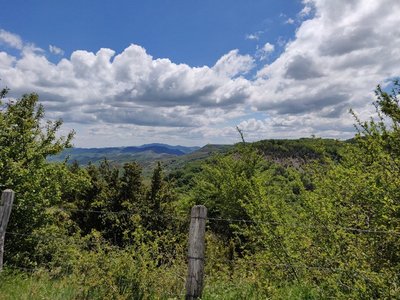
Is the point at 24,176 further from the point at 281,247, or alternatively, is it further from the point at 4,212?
the point at 281,247

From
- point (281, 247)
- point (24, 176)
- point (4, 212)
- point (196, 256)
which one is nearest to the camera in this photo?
point (196, 256)

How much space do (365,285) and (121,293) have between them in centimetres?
390

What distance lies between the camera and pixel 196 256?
5801mm

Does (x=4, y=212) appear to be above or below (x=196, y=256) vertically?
above

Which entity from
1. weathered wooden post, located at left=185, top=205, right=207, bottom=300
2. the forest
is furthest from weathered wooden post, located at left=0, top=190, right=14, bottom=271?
weathered wooden post, located at left=185, top=205, right=207, bottom=300

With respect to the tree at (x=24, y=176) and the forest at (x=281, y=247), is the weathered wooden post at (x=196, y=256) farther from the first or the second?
the tree at (x=24, y=176)

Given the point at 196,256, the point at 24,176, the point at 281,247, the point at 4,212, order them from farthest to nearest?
the point at 24,176, the point at 281,247, the point at 4,212, the point at 196,256

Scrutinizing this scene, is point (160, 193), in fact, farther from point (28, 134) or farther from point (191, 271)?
point (191, 271)

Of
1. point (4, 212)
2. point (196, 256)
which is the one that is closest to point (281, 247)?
point (196, 256)

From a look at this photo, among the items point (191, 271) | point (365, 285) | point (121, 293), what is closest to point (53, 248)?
point (121, 293)

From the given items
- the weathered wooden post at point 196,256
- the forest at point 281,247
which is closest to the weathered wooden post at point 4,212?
the forest at point 281,247

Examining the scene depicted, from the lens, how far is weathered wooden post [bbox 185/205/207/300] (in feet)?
18.8

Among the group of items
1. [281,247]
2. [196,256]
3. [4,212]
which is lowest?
[281,247]

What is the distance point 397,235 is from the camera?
5.11 m
